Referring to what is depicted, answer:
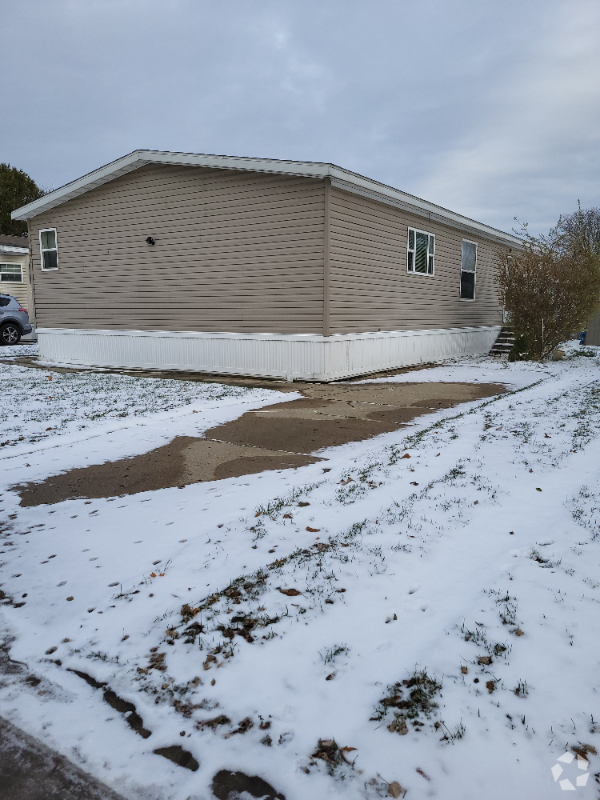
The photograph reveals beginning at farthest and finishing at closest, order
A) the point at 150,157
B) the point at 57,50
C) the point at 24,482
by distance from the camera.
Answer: the point at 57,50 → the point at 150,157 → the point at 24,482

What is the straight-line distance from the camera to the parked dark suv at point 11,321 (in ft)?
66.7

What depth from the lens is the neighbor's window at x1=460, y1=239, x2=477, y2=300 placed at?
1733 centimetres

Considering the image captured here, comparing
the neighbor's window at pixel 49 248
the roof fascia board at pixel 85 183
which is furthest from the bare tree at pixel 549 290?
the neighbor's window at pixel 49 248

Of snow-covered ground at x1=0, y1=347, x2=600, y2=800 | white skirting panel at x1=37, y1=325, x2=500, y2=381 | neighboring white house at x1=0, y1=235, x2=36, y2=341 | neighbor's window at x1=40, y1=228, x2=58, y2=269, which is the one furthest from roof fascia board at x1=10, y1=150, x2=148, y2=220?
neighboring white house at x1=0, y1=235, x2=36, y2=341

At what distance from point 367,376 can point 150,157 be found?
22.9 ft

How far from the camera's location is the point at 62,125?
86.1 meters

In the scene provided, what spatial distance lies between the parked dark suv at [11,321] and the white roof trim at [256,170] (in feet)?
19.2

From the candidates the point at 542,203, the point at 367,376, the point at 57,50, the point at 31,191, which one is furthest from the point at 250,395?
the point at 542,203

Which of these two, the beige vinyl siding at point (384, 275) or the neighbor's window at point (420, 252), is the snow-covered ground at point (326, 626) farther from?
the neighbor's window at point (420, 252)

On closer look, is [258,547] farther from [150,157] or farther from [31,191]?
[31,191]

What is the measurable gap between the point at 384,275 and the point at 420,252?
2.29 metres

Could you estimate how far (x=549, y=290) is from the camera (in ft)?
46.7

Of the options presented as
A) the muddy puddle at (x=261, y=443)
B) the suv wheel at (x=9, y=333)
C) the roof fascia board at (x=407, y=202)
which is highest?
the roof fascia board at (x=407, y=202)

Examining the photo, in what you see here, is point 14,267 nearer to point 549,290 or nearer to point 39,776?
point 549,290
